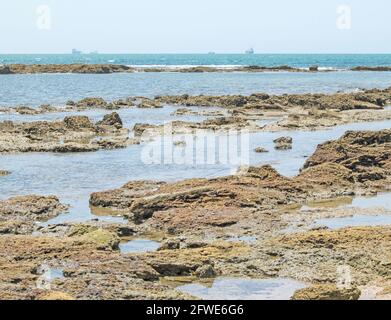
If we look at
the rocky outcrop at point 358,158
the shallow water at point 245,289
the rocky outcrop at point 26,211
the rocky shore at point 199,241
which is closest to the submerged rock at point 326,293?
the rocky shore at point 199,241

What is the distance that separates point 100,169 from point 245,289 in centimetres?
1422

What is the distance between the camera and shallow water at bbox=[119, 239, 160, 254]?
1409 cm

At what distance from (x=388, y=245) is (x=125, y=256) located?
489 cm

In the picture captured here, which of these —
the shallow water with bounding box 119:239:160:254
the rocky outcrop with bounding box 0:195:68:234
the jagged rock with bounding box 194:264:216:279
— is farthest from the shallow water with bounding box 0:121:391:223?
the jagged rock with bounding box 194:264:216:279

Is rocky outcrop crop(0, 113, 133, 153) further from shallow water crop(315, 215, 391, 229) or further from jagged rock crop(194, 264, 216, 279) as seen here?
jagged rock crop(194, 264, 216, 279)

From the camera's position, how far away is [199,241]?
1424 centimetres

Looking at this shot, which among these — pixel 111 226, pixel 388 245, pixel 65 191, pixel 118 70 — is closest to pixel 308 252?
pixel 388 245

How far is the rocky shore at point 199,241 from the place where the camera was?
11180 mm

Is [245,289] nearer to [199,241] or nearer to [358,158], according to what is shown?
[199,241]

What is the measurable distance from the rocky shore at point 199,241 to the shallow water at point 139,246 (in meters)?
0.23

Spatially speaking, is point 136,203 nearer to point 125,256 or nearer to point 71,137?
point 125,256

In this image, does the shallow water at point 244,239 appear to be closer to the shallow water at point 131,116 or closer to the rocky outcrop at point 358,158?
the rocky outcrop at point 358,158

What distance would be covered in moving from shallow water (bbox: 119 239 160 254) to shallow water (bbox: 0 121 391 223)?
7.47 ft

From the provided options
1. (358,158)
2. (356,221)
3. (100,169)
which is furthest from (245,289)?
(100,169)
